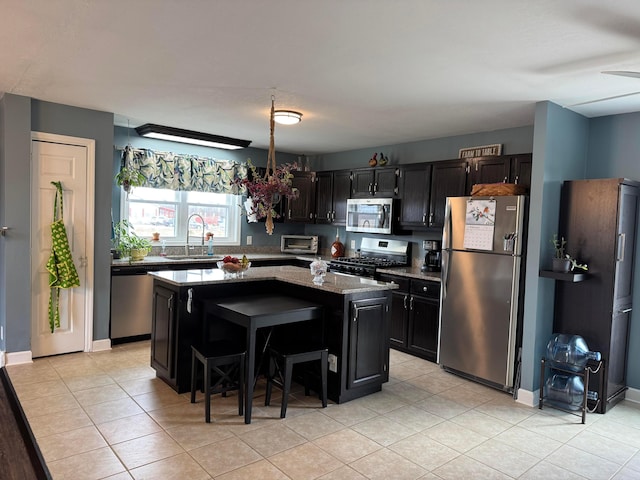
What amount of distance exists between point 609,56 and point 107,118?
169 inches

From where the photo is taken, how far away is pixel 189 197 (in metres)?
5.88

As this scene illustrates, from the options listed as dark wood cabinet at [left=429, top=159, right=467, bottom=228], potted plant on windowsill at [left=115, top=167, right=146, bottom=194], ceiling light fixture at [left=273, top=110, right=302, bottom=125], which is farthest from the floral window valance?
dark wood cabinet at [left=429, top=159, right=467, bottom=228]

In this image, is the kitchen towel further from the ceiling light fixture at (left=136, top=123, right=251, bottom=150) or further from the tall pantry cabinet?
the tall pantry cabinet

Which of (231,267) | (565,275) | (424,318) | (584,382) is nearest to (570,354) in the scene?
(584,382)

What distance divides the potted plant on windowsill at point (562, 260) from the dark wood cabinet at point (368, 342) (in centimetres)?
138

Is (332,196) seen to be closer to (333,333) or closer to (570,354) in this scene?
(333,333)

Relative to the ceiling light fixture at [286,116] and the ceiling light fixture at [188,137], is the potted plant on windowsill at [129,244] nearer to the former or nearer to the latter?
the ceiling light fixture at [188,137]

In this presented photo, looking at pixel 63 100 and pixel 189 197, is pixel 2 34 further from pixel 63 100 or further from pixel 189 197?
pixel 189 197

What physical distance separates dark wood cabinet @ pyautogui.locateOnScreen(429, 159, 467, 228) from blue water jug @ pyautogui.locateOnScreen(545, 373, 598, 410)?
6.13ft

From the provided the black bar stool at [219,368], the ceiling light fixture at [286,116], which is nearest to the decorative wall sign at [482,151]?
the ceiling light fixture at [286,116]

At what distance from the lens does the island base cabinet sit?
352 cm

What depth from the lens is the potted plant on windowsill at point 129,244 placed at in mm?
4926

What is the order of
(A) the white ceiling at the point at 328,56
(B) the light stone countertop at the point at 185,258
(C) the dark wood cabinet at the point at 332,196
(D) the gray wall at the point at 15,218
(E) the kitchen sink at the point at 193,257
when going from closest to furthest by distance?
(A) the white ceiling at the point at 328,56, (D) the gray wall at the point at 15,218, (B) the light stone countertop at the point at 185,258, (E) the kitchen sink at the point at 193,257, (C) the dark wood cabinet at the point at 332,196

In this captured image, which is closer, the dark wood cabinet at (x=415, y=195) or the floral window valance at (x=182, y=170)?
the dark wood cabinet at (x=415, y=195)
